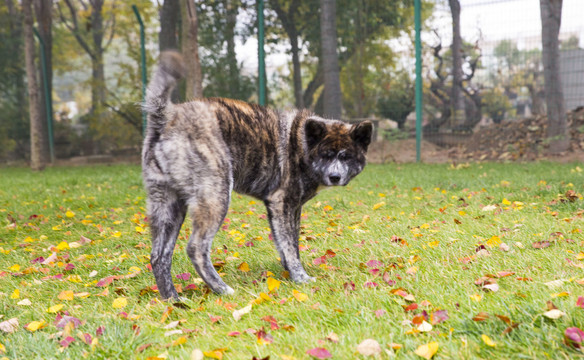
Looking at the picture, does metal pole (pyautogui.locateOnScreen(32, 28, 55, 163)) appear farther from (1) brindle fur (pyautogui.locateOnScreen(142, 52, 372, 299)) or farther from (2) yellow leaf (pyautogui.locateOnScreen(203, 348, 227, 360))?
(2) yellow leaf (pyautogui.locateOnScreen(203, 348, 227, 360))

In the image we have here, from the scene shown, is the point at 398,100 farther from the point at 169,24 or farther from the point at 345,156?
the point at 345,156

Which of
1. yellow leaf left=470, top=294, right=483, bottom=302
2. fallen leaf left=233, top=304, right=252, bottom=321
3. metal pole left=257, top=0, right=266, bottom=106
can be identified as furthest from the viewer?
metal pole left=257, top=0, right=266, bottom=106

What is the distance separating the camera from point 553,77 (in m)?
10.3

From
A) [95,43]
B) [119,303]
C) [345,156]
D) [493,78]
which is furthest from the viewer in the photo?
[95,43]

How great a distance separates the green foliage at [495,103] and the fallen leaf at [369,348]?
397 inches

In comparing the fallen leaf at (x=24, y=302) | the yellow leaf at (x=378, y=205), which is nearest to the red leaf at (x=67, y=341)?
the fallen leaf at (x=24, y=302)

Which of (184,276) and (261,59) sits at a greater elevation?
(261,59)

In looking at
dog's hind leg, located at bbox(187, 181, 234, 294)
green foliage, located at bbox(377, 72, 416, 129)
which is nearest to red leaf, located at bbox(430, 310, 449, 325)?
dog's hind leg, located at bbox(187, 181, 234, 294)

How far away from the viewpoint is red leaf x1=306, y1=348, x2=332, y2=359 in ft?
6.20

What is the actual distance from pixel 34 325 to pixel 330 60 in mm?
10004

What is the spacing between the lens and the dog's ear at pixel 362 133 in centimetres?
330

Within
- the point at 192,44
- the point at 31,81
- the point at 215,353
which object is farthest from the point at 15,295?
the point at 31,81

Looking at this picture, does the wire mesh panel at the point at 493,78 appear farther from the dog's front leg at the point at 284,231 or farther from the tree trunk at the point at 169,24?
the dog's front leg at the point at 284,231

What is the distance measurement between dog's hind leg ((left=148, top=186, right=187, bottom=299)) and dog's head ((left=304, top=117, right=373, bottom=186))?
0.98 metres
